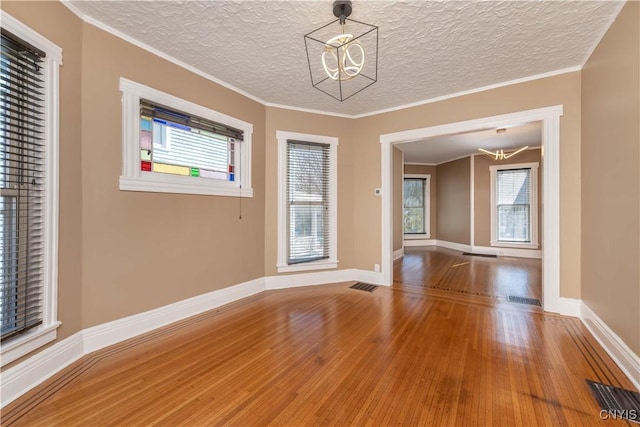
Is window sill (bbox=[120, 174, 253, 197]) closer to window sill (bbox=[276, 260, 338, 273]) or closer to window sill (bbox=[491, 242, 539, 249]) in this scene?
window sill (bbox=[276, 260, 338, 273])

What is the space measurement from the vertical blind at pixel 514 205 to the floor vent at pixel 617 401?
5.84 metres

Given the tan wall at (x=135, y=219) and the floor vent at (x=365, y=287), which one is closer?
the tan wall at (x=135, y=219)

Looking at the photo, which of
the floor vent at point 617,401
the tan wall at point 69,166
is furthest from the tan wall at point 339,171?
the floor vent at point 617,401

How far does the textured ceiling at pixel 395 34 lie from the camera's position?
194cm

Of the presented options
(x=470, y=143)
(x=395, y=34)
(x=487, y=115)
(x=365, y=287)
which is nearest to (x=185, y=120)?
(x=395, y=34)

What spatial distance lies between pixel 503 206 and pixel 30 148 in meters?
8.31

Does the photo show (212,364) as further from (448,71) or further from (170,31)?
(448,71)

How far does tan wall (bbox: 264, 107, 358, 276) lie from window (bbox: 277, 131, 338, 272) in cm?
8

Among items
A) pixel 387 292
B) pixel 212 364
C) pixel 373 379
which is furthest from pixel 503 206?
pixel 212 364

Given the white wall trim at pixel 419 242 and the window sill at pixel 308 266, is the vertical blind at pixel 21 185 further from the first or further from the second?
the white wall trim at pixel 419 242

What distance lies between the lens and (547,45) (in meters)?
2.38

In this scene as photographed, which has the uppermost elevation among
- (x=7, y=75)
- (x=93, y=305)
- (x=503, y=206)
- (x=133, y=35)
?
(x=133, y=35)

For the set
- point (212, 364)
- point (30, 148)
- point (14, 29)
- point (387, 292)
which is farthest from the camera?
point (387, 292)
